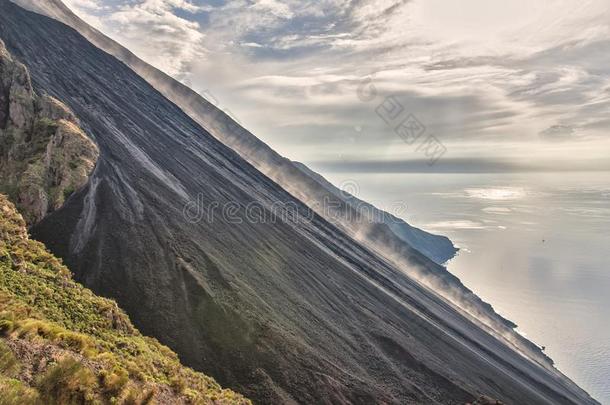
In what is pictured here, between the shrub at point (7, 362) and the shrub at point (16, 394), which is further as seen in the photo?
the shrub at point (7, 362)

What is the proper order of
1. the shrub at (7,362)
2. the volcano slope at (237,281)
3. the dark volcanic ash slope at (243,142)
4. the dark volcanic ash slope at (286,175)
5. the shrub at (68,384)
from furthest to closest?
1. the dark volcanic ash slope at (243,142)
2. the dark volcanic ash slope at (286,175)
3. the volcano slope at (237,281)
4. the shrub at (68,384)
5. the shrub at (7,362)

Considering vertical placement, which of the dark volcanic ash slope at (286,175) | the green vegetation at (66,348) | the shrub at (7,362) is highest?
the dark volcanic ash slope at (286,175)

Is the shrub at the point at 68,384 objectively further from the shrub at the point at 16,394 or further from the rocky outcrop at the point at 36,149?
the rocky outcrop at the point at 36,149

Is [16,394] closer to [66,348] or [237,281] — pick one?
[66,348]

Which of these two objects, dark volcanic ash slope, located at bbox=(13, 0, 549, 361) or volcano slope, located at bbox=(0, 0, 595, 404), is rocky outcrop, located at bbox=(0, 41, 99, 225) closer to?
volcano slope, located at bbox=(0, 0, 595, 404)

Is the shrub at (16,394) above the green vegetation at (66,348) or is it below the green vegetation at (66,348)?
above

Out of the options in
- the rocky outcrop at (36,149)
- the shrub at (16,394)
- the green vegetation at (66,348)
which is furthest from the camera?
the rocky outcrop at (36,149)

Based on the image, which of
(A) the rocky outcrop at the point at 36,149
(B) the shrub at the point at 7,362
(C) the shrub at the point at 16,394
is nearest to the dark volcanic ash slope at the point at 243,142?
(A) the rocky outcrop at the point at 36,149

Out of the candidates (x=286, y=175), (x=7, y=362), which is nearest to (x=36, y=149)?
(x=7, y=362)
